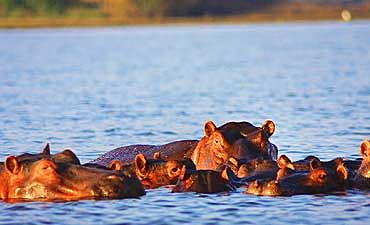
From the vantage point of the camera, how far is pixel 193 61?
1588 inches

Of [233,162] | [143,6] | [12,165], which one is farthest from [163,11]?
[12,165]

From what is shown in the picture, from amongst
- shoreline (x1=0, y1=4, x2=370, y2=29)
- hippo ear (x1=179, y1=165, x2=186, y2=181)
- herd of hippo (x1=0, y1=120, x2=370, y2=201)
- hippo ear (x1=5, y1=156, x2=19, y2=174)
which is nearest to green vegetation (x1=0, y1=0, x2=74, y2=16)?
shoreline (x1=0, y1=4, x2=370, y2=29)

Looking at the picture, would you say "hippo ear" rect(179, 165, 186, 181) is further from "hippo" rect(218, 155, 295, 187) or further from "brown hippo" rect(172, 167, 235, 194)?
"hippo" rect(218, 155, 295, 187)

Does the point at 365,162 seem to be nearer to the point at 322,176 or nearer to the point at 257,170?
the point at 322,176

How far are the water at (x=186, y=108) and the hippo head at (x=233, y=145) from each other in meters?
0.98

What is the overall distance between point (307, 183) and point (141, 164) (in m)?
1.61

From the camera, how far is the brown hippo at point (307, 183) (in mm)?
10328

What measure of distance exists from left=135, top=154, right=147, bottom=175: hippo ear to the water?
28 cm

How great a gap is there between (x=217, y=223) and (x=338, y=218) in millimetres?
1027

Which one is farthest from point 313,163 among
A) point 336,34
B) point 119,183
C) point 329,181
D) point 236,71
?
point 336,34

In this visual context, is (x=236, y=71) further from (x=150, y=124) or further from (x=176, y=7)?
(x=176, y=7)

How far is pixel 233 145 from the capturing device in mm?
11617

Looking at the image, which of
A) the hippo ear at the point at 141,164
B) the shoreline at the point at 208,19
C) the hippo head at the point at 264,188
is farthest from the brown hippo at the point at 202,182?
the shoreline at the point at 208,19

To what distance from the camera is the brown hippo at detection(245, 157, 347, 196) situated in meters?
10.3
